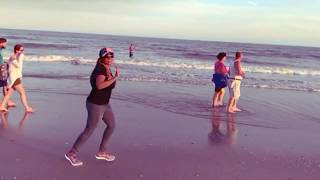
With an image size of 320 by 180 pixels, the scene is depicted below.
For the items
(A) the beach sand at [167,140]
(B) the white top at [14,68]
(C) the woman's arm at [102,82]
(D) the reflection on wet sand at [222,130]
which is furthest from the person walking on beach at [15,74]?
(C) the woman's arm at [102,82]

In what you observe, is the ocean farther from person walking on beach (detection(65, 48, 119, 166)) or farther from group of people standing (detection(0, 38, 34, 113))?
person walking on beach (detection(65, 48, 119, 166))

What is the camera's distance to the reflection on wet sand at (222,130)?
823cm

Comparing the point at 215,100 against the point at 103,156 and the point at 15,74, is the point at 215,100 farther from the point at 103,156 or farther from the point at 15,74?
the point at 103,156

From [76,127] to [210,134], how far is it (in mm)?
2541

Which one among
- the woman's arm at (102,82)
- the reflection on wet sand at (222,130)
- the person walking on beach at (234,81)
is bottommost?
the reflection on wet sand at (222,130)

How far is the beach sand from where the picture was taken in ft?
20.4

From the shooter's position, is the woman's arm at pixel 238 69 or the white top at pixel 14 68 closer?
the white top at pixel 14 68

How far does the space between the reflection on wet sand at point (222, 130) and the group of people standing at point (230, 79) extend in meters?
0.46

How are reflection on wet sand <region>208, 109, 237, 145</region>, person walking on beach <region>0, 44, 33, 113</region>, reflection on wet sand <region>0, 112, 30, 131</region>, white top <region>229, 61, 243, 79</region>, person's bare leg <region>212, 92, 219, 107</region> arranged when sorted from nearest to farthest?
reflection on wet sand <region>208, 109, 237, 145</region>
reflection on wet sand <region>0, 112, 30, 131</region>
person walking on beach <region>0, 44, 33, 113</region>
white top <region>229, 61, 243, 79</region>
person's bare leg <region>212, 92, 219, 107</region>

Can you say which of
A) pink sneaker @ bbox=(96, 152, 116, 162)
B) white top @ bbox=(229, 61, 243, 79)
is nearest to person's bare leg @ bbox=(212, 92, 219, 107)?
white top @ bbox=(229, 61, 243, 79)

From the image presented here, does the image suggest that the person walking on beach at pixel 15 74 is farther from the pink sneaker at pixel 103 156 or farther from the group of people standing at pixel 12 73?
the pink sneaker at pixel 103 156

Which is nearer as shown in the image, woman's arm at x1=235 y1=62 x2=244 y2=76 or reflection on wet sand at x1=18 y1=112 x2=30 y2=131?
reflection on wet sand at x1=18 y1=112 x2=30 y2=131

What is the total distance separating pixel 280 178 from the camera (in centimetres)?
621

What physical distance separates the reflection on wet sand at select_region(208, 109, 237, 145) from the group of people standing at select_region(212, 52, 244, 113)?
0.46 meters
